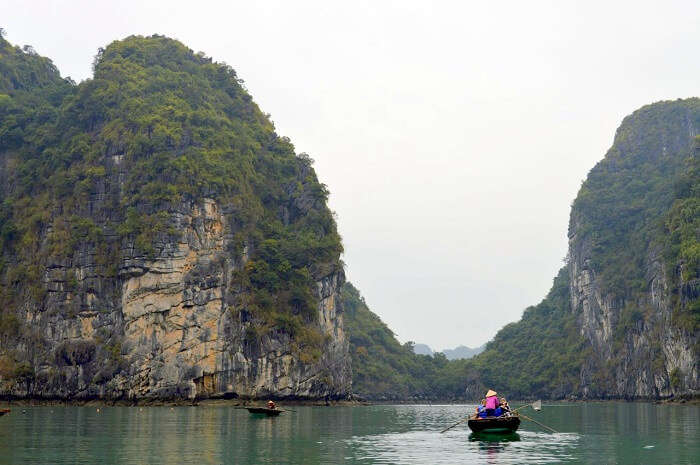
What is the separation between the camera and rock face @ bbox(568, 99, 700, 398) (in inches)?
3428

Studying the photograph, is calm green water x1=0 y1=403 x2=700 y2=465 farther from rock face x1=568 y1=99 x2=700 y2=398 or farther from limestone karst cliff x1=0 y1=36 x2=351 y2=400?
rock face x1=568 y1=99 x2=700 y2=398

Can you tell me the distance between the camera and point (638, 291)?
345 ft

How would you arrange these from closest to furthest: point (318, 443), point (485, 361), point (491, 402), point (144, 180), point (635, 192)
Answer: point (318, 443) → point (491, 402) → point (144, 180) → point (635, 192) → point (485, 361)

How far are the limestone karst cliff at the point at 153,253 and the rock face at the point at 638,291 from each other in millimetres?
34159

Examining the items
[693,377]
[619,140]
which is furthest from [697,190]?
[619,140]

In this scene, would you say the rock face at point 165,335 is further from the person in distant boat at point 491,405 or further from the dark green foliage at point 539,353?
the dark green foliage at point 539,353

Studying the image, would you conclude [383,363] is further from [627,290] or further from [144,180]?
[144,180]

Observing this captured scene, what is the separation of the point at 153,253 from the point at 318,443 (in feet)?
157

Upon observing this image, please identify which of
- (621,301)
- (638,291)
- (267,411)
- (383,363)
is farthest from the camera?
(383,363)

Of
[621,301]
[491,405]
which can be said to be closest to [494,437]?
[491,405]

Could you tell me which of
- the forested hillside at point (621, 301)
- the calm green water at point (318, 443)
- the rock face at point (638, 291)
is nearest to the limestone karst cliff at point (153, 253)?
the calm green water at point (318, 443)

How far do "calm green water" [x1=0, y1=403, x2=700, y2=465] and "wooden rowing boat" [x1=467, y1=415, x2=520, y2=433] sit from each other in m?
0.53

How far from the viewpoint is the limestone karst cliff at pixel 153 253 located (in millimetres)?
75125

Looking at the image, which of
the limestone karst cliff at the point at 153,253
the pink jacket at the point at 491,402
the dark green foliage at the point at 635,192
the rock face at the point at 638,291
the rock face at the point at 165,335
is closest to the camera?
the pink jacket at the point at 491,402
